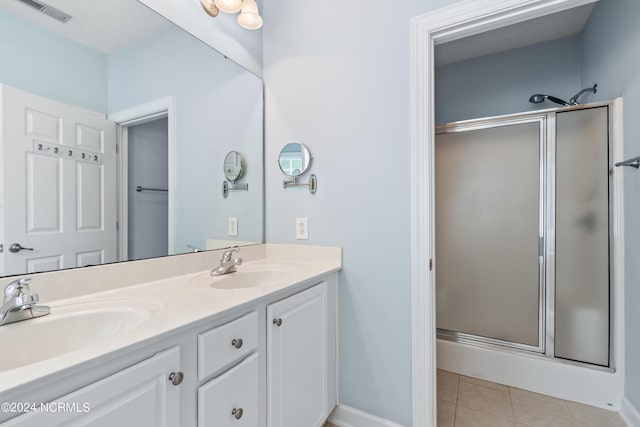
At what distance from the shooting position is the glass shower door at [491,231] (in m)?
1.97

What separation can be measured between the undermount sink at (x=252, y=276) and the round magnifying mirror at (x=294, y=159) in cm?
53

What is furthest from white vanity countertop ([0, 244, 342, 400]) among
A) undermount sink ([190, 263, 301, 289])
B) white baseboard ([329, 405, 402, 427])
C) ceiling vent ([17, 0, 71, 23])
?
ceiling vent ([17, 0, 71, 23])

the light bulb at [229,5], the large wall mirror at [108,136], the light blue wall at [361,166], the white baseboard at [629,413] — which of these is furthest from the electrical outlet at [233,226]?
the white baseboard at [629,413]

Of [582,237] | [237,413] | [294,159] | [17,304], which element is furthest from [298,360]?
[582,237]

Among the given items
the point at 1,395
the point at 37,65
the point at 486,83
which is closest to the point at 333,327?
the point at 1,395

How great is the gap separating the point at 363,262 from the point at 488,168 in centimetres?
137

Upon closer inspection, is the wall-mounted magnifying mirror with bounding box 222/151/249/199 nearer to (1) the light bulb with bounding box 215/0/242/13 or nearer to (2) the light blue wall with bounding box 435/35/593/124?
(1) the light bulb with bounding box 215/0/242/13

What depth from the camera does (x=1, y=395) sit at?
0.44 metres

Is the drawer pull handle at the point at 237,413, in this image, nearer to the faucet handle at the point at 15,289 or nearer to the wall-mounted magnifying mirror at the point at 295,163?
the faucet handle at the point at 15,289

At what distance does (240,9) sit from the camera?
4.74ft

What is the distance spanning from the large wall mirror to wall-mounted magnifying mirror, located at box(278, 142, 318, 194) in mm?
301

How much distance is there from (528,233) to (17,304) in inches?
101

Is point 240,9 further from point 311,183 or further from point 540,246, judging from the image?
point 540,246

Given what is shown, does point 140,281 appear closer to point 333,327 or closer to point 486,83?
point 333,327
